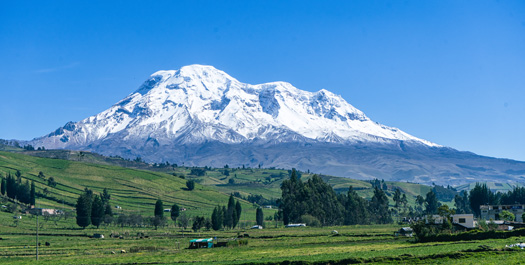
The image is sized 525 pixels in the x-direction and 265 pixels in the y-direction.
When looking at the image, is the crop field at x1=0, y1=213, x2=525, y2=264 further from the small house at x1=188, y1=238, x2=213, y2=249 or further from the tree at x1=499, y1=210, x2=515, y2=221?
the tree at x1=499, y1=210, x2=515, y2=221

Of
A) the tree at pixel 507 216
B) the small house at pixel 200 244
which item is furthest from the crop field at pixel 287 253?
the tree at pixel 507 216

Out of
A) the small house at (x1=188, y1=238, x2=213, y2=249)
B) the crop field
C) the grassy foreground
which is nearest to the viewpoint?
the grassy foreground

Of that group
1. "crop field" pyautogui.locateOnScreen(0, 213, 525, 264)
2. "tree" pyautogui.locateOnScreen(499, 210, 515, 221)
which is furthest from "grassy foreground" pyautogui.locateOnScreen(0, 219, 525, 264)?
"tree" pyautogui.locateOnScreen(499, 210, 515, 221)

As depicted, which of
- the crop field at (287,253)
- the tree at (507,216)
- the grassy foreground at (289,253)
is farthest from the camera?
the tree at (507,216)

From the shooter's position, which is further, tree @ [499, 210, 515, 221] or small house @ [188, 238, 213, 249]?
tree @ [499, 210, 515, 221]

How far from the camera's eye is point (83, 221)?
196m

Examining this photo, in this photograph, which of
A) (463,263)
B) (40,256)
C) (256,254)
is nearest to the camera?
(463,263)

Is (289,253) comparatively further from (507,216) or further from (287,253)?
(507,216)

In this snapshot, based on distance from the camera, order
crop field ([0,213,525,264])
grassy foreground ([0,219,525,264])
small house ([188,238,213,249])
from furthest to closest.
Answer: small house ([188,238,213,249])
crop field ([0,213,525,264])
grassy foreground ([0,219,525,264])

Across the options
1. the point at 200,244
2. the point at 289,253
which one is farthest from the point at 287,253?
the point at 200,244

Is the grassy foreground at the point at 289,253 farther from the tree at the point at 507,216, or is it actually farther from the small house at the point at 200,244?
the tree at the point at 507,216

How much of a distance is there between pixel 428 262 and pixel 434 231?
47622mm

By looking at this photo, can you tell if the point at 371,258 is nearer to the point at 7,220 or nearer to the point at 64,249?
the point at 64,249

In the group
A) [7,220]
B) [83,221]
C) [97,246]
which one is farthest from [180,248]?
[7,220]
